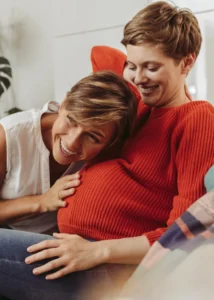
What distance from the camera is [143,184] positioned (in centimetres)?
104

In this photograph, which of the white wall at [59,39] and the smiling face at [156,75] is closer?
the smiling face at [156,75]

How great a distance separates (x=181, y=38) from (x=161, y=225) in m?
0.45

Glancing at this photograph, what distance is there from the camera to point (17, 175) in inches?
48.3

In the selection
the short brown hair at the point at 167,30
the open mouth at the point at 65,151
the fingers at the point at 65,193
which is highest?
the short brown hair at the point at 167,30

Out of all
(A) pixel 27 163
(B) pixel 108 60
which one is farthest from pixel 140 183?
(B) pixel 108 60

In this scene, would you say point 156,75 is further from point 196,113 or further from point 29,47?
point 29,47

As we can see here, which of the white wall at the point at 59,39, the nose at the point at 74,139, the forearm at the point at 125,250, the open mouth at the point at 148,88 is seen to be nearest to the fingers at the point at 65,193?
the nose at the point at 74,139

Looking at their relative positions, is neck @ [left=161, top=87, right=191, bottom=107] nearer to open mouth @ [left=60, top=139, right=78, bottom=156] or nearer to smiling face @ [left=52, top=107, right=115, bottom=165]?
smiling face @ [left=52, top=107, right=115, bottom=165]

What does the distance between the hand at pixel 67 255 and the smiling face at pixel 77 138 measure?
0.25 m

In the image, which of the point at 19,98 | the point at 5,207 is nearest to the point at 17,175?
the point at 5,207

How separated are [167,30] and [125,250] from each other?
512 millimetres

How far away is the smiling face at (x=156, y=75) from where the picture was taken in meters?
1.05

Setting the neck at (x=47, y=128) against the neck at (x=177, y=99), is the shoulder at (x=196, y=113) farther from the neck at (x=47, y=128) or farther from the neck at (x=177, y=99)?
the neck at (x=47, y=128)

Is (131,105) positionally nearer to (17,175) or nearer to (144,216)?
(144,216)
